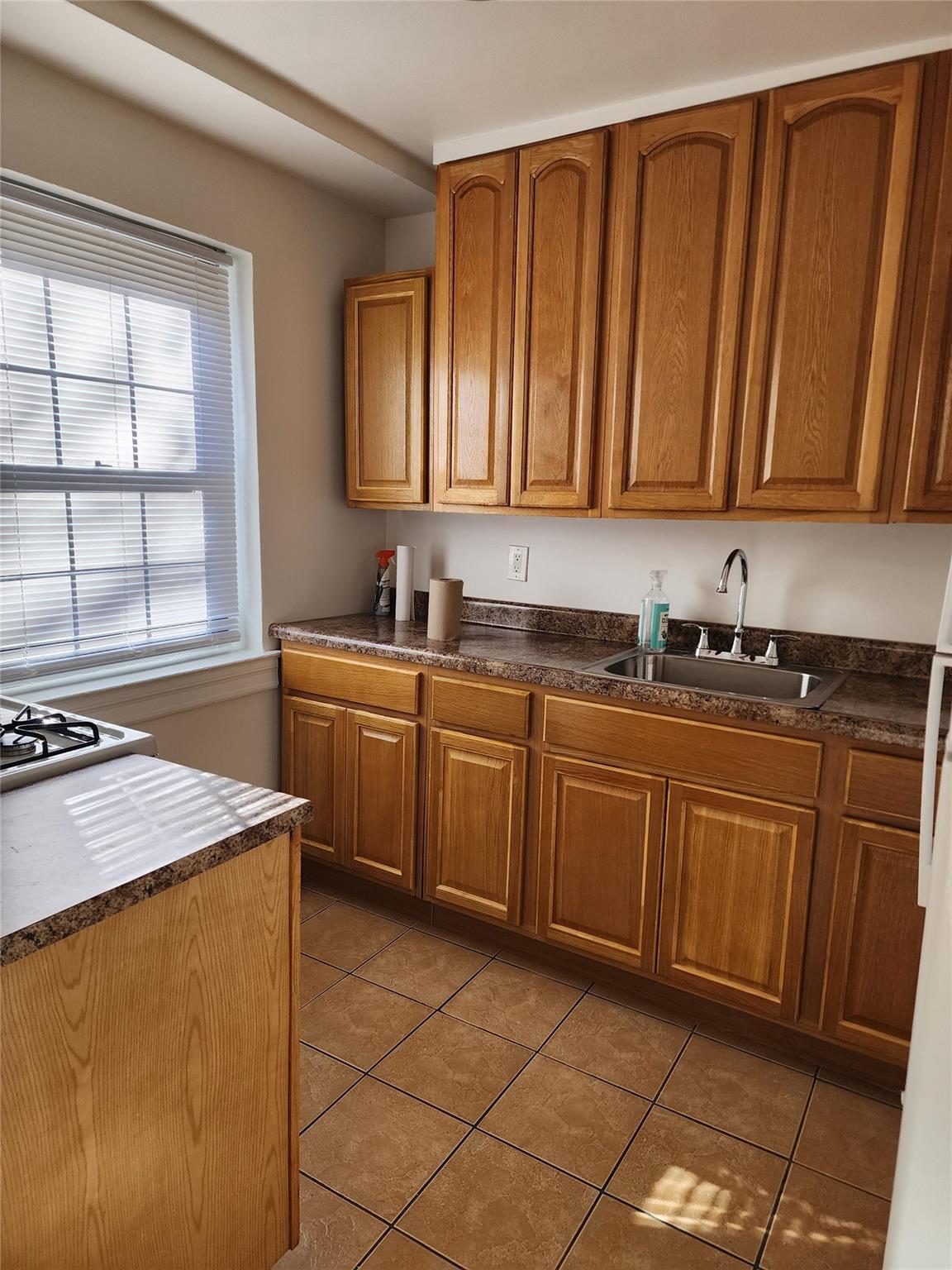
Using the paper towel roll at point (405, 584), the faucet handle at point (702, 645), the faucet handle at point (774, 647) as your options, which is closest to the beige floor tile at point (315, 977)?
the paper towel roll at point (405, 584)

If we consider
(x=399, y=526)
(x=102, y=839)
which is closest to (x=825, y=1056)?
(x=102, y=839)

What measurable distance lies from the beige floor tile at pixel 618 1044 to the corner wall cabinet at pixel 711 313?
56.0 inches

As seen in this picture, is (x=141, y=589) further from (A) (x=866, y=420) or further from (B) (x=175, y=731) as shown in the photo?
(A) (x=866, y=420)

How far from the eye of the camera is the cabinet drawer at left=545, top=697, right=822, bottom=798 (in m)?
1.94

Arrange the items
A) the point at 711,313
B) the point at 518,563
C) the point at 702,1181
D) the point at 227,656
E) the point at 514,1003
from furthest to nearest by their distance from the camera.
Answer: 1. the point at 518,563
2. the point at 227,656
3. the point at 514,1003
4. the point at 711,313
5. the point at 702,1181

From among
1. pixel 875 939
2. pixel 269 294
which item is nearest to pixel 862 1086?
pixel 875 939

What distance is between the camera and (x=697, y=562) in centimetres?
261

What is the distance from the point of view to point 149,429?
2.46m

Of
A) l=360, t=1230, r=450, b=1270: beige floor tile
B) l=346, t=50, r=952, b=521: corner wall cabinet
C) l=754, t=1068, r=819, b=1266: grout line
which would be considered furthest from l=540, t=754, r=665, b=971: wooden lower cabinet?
l=360, t=1230, r=450, b=1270: beige floor tile

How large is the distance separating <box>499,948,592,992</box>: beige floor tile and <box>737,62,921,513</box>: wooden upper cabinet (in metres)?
1.48

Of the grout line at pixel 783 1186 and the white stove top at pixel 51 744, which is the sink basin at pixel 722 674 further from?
the white stove top at pixel 51 744

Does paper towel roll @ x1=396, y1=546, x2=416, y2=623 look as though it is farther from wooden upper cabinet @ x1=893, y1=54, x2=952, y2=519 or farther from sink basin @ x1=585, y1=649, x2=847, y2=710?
wooden upper cabinet @ x1=893, y1=54, x2=952, y2=519

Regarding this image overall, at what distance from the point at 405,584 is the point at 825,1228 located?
7.22 ft

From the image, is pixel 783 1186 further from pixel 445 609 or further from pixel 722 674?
pixel 445 609
